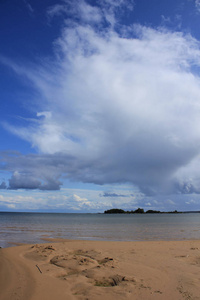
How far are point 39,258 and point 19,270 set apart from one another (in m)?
2.43

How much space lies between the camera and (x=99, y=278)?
26.8 feet

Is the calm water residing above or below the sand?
below

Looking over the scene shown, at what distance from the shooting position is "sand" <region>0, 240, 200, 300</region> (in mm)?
6821

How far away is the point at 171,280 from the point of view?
8.09 metres

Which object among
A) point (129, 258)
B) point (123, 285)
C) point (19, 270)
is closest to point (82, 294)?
point (123, 285)

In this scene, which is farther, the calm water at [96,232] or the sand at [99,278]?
the calm water at [96,232]

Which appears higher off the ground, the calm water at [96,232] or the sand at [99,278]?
the sand at [99,278]

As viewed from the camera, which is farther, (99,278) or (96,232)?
(96,232)

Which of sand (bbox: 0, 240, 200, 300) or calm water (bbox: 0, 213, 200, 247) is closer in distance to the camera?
sand (bbox: 0, 240, 200, 300)

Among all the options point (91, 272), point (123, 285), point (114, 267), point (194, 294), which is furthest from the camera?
point (114, 267)

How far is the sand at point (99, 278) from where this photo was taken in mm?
6821

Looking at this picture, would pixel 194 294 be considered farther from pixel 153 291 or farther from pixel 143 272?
pixel 143 272

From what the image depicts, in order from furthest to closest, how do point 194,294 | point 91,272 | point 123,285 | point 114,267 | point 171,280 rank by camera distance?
point 114,267
point 91,272
point 171,280
point 123,285
point 194,294

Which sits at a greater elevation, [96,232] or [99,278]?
[99,278]
